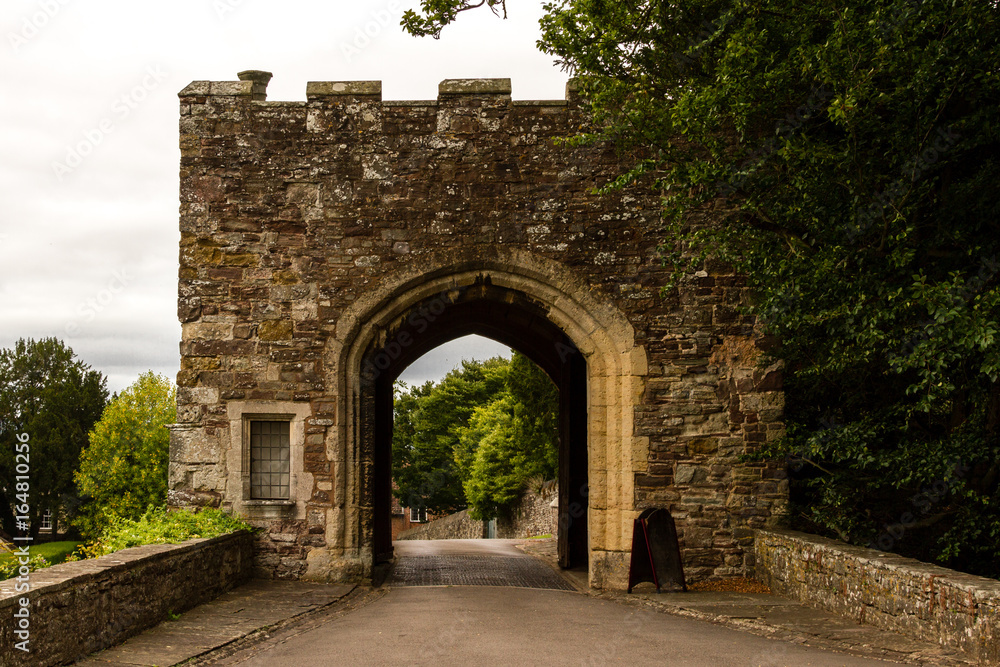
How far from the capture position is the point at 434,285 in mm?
9203

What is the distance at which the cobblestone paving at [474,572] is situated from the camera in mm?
10000

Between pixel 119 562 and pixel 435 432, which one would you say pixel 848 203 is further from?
pixel 435 432

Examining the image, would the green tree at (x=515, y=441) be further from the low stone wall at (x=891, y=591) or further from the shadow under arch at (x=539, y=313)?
the low stone wall at (x=891, y=591)

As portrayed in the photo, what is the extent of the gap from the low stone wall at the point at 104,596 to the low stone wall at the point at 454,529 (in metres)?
22.8

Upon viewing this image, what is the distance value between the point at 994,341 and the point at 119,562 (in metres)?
5.90

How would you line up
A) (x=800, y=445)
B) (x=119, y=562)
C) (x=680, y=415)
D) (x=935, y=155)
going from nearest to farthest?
1. (x=119, y=562)
2. (x=935, y=155)
3. (x=800, y=445)
4. (x=680, y=415)

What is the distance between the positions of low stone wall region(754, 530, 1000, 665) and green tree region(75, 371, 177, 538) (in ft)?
86.4

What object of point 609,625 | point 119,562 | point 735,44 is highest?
point 735,44

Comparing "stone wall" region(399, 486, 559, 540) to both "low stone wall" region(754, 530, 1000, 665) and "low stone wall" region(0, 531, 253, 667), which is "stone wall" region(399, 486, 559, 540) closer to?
"low stone wall" region(754, 530, 1000, 665)

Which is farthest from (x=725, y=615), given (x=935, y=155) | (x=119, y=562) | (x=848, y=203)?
(x=119, y=562)

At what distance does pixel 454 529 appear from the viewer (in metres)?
32.5

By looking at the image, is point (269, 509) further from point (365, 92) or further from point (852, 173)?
point (852, 173)

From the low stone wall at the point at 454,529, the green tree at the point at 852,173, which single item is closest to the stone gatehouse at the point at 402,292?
the green tree at the point at 852,173

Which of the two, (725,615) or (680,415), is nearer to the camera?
(725,615)
